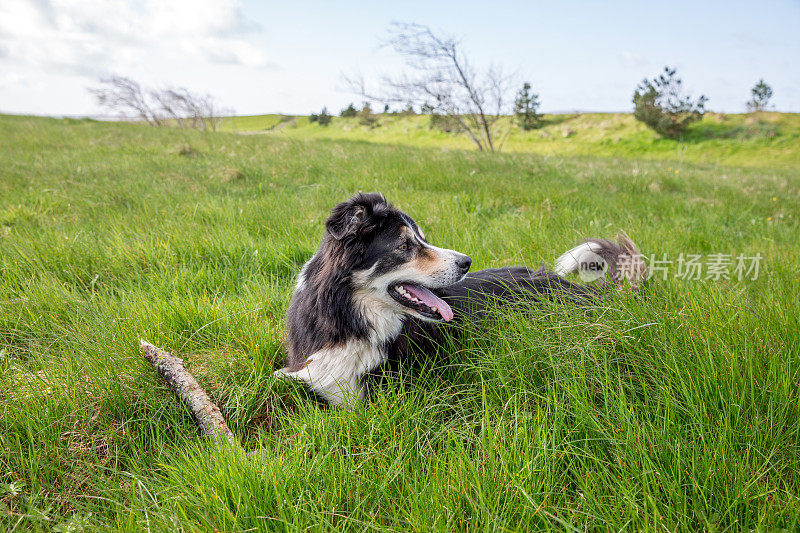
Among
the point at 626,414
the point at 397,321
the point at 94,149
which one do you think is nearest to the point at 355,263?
the point at 397,321

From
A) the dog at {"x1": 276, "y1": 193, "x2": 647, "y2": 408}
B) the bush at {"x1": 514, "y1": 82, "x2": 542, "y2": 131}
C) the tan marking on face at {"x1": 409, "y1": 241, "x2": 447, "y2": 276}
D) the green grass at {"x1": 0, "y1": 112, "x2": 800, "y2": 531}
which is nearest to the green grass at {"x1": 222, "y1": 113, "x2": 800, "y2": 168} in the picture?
the bush at {"x1": 514, "y1": 82, "x2": 542, "y2": 131}

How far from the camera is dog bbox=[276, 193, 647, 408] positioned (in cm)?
257

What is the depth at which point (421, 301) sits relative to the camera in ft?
8.82

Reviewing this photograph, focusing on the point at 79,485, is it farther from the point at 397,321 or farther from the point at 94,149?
the point at 94,149

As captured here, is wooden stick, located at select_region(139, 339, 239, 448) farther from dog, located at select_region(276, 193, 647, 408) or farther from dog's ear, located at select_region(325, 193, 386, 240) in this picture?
dog's ear, located at select_region(325, 193, 386, 240)

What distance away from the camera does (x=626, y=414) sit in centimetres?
181

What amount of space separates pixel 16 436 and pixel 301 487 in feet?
4.60

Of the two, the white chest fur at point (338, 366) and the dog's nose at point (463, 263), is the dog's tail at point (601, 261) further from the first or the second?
the white chest fur at point (338, 366)

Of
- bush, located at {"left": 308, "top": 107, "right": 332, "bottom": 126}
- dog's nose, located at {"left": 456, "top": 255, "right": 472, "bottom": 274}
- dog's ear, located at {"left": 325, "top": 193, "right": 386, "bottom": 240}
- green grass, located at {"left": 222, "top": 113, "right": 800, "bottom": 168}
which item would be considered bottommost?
dog's nose, located at {"left": 456, "top": 255, "right": 472, "bottom": 274}

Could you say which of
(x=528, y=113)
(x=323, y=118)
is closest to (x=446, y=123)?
(x=528, y=113)

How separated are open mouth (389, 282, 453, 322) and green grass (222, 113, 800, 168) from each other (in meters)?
25.3

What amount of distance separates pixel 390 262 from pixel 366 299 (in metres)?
0.28

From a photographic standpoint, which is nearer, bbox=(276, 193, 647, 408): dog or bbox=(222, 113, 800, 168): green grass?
bbox=(276, 193, 647, 408): dog

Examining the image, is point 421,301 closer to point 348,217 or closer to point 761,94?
point 348,217
